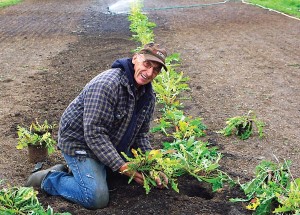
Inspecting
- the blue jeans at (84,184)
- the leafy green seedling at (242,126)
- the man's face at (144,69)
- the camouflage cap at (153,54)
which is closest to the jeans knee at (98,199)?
the blue jeans at (84,184)

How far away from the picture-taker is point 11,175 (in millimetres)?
4281

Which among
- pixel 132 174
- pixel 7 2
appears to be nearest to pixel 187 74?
pixel 132 174

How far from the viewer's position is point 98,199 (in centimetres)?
368

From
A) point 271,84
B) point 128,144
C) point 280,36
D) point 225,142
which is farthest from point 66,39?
point 128,144

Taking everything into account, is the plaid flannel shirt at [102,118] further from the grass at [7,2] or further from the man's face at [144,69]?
the grass at [7,2]

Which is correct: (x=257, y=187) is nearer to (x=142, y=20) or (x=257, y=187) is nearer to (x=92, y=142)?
(x=92, y=142)

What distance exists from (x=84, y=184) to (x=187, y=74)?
4.32 metres

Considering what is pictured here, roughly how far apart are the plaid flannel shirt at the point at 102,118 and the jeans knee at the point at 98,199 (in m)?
0.22

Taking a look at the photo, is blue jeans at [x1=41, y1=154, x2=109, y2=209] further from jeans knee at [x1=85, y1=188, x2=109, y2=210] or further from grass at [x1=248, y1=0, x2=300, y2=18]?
grass at [x1=248, y1=0, x2=300, y2=18]

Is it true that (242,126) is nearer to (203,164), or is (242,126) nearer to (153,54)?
(203,164)

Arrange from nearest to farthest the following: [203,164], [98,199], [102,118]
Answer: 1. [102,118]
2. [98,199]
3. [203,164]

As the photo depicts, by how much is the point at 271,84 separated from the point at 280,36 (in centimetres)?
419

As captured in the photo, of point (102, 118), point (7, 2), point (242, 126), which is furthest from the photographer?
point (7, 2)

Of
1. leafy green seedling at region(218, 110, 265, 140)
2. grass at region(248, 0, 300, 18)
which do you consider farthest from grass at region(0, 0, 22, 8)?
leafy green seedling at region(218, 110, 265, 140)
